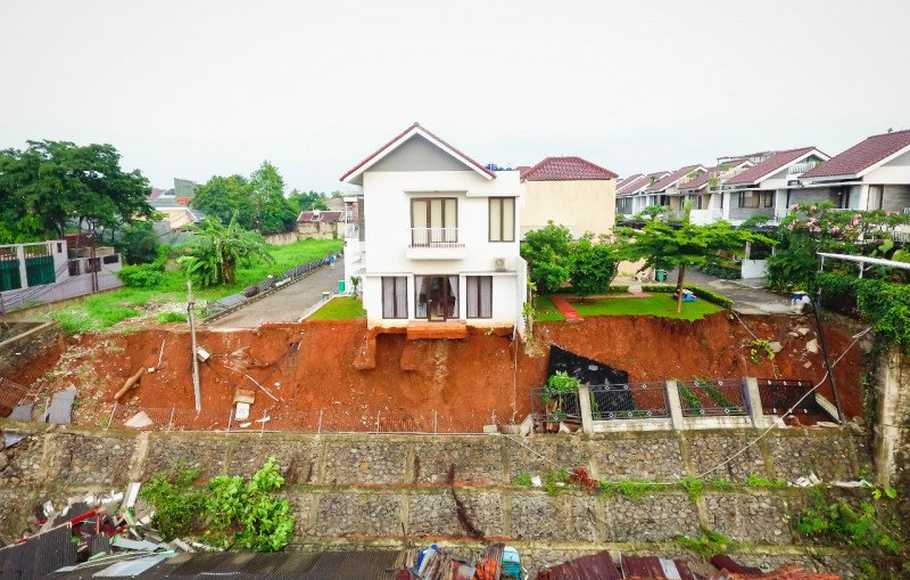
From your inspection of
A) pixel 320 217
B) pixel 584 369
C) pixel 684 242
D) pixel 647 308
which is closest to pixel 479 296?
pixel 584 369

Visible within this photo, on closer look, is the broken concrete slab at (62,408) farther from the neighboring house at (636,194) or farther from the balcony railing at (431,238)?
the neighboring house at (636,194)

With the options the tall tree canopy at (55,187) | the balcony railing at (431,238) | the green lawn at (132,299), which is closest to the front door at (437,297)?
the balcony railing at (431,238)

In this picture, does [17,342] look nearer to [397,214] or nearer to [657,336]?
[397,214]

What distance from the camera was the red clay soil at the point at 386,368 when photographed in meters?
17.8

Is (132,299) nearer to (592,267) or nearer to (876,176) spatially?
(592,267)

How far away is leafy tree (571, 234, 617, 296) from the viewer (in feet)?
67.8

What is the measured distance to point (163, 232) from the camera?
3600cm

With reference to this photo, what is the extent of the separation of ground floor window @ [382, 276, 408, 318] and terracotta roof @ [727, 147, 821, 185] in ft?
75.4

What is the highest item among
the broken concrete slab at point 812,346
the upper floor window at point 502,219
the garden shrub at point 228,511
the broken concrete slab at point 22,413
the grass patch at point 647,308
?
the upper floor window at point 502,219

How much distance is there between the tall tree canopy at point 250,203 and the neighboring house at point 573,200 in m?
34.3

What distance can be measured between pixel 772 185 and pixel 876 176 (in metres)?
5.65

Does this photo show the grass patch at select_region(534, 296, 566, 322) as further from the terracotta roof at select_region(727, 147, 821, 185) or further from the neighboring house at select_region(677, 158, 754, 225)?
the terracotta roof at select_region(727, 147, 821, 185)

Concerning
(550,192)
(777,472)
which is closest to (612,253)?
(550,192)

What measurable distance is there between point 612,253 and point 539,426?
8258 millimetres
